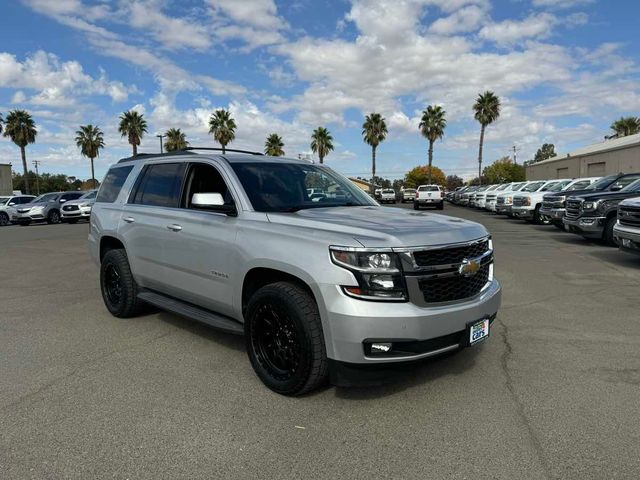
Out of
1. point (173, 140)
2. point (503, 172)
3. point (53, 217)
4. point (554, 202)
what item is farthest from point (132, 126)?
point (503, 172)

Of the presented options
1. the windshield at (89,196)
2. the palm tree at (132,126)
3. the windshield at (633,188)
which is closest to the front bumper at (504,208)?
the windshield at (633,188)

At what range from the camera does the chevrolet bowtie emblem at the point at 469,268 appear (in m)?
3.57

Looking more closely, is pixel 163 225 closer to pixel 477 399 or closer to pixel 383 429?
pixel 383 429

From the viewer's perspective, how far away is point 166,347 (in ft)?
16.2

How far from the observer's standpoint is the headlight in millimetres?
3271

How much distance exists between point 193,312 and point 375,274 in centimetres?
211

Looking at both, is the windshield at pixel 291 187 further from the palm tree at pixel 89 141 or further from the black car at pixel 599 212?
the palm tree at pixel 89 141

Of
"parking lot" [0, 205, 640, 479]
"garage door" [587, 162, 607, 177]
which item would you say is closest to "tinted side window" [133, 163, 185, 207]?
"parking lot" [0, 205, 640, 479]

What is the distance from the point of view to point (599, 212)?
12.3 meters

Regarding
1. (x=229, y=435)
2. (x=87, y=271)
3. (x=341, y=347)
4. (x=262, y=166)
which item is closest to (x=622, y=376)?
(x=341, y=347)

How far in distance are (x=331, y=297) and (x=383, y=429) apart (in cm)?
91

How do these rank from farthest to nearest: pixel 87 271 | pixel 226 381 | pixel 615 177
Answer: pixel 615 177
pixel 87 271
pixel 226 381

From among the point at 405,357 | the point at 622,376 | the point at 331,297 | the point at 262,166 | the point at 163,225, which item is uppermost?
the point at 262,166

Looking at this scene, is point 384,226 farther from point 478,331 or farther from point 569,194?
point 569,194
